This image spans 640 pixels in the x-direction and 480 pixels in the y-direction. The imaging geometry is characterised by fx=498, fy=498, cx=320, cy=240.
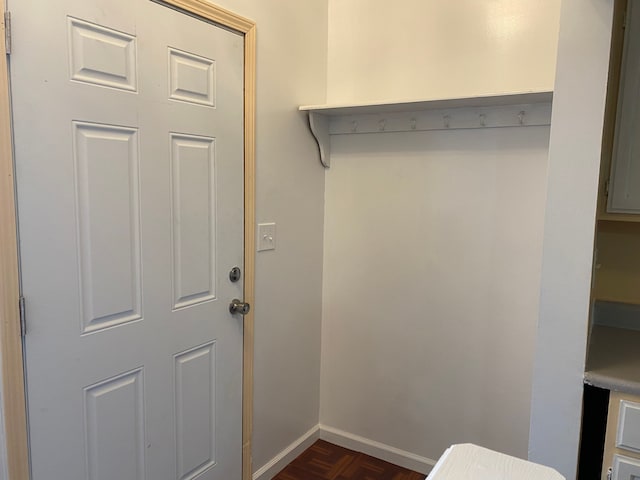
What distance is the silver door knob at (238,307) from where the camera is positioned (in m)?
2.04

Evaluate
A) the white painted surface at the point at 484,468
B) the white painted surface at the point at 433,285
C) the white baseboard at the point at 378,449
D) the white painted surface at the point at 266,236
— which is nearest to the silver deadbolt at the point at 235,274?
the white painted surface at the point at 266,236

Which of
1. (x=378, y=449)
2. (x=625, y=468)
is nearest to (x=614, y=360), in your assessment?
(x=625, y=468)

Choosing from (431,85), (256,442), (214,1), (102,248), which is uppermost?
(214,1)

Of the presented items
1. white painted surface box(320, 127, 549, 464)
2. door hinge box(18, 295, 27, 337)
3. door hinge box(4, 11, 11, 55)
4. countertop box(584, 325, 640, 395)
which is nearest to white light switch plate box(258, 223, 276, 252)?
white painted surface box(320, 127, 549, 464)

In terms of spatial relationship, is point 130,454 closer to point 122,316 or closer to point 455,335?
point 122,316

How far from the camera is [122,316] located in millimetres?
1613

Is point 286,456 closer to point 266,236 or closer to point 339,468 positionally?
point 339,468

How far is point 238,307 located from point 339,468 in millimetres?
1073

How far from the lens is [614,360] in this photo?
1.64 metres

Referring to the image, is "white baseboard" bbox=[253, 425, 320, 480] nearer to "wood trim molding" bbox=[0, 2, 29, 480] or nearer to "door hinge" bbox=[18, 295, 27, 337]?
"wood trim molding" bbox=[0, 2, 29, 480]

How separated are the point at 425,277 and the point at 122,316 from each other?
137cm

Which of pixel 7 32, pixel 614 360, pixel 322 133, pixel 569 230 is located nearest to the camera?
pixel 7 32

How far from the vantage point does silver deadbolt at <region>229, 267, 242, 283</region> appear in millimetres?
2020

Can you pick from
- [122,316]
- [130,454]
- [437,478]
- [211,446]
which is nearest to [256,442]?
[211,446]
